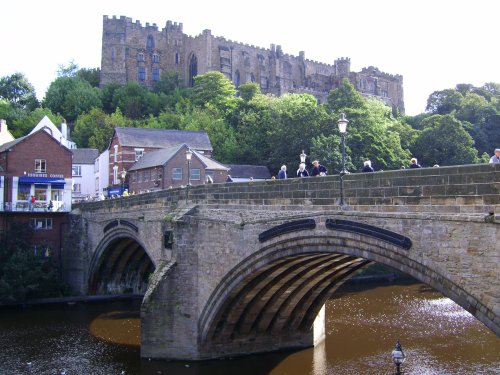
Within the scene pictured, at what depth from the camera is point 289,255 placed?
17.6 meters

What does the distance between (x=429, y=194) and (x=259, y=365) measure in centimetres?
1255

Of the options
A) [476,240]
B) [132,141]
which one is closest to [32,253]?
[132,141]

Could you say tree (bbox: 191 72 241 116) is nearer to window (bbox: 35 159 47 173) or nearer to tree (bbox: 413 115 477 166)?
tree (bbox: 413 115 477 166)

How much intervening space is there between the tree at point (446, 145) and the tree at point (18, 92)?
55.8 metres

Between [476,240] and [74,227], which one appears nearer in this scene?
[476,240]

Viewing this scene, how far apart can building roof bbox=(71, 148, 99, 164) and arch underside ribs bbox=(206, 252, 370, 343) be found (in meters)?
46.7

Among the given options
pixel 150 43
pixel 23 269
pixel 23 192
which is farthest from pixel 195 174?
pixel 150 43

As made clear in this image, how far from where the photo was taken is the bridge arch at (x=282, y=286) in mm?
15792

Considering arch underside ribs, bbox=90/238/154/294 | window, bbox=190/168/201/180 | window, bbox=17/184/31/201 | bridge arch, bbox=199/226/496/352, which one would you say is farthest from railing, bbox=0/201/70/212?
bridge arch, bbox=199/226/496/352

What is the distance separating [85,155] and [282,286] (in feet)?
161

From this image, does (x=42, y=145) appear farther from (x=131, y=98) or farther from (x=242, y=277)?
(x=131, y=98)

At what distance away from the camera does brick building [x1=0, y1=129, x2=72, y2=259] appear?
4194 centimetres

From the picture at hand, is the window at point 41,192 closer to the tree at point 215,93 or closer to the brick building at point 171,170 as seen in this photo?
the brick building at point 171,170

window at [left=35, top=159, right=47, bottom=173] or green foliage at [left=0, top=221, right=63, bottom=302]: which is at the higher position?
window at [left=35, top=159, right=47, bottom=173]
